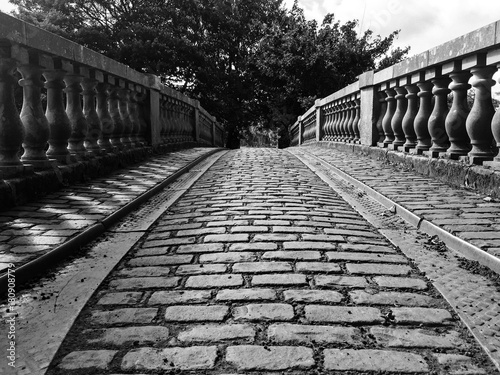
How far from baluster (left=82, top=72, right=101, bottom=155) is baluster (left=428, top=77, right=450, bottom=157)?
4.28 meters

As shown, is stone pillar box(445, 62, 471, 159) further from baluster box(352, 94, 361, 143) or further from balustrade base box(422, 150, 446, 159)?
baluster box(352, 94, 361, 143)

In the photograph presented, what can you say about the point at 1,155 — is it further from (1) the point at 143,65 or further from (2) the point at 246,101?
(2) the point at 246,101

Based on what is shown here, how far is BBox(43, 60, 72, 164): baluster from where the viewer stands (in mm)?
5254

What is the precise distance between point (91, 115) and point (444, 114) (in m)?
4.47

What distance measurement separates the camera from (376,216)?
14.7ft

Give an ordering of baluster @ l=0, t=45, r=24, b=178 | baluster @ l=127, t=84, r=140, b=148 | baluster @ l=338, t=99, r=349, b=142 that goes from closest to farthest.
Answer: baluster @ l=0, t=45, r=24, b=178 → baluster @ l=127, t=84, r=140, b=148 → baluster @ l=338, t=99, r=349, b=142

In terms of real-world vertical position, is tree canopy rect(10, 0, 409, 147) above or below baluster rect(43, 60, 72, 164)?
above

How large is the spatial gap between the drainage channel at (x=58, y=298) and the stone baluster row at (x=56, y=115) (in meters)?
1.31

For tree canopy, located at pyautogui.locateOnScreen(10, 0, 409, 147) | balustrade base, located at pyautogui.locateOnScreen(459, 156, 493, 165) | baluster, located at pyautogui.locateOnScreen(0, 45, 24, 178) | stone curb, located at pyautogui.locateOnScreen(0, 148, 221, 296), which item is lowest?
stone curb, located at pyautogui.locateOnScreen(0, 148, 221, 296)

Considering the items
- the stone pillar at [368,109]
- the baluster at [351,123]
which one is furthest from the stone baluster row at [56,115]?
the baluster at [351,123]

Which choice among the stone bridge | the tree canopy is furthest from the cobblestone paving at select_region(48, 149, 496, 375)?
the tree canopy

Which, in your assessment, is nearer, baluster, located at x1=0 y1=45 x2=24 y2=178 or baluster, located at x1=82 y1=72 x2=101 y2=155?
baluster, located at x1=0 y1=45 x2=24 y2=178

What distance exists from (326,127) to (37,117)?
993cm

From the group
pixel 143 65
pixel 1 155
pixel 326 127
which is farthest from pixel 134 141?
pixel 143 65
